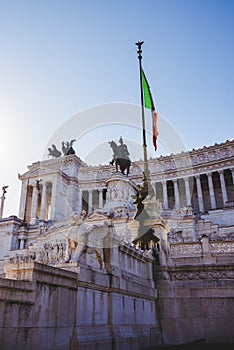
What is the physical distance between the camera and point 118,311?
11.2m

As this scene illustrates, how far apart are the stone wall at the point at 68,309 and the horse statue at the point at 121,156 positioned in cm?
3402

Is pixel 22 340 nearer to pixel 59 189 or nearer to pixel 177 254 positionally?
pixel 177 254

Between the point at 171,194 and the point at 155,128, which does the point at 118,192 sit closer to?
the point at 155,128

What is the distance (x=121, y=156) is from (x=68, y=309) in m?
39.5

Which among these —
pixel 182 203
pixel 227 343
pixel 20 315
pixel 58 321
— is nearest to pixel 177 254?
pixel 227 343

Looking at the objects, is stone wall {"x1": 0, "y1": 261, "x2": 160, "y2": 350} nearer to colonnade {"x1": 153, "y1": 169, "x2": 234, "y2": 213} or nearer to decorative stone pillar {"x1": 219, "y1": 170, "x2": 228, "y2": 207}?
decorative stone pillar {"x1": 219, "y1": 170, "x2": 228, "y2": 207}

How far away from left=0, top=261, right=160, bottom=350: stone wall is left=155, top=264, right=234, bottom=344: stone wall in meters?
2.51

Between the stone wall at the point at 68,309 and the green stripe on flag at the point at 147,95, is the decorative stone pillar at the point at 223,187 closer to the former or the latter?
the green stripe on flag at the point at 147,95

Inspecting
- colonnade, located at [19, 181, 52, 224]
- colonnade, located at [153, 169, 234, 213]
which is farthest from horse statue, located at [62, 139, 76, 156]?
colonnade, located at [153, 169, 234, 213]

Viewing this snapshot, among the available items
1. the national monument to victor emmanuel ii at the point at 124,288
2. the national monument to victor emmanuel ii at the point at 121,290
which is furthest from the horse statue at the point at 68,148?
the national monument to victor emmanuel ii at the point at 121,290

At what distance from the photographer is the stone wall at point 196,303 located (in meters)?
14.7

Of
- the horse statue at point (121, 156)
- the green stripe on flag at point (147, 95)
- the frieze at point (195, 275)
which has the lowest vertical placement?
the frieze at point (195, 275)

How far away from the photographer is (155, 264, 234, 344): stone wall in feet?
48.3

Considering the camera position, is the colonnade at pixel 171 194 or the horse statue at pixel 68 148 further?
the horse statue at pixel 68 148
